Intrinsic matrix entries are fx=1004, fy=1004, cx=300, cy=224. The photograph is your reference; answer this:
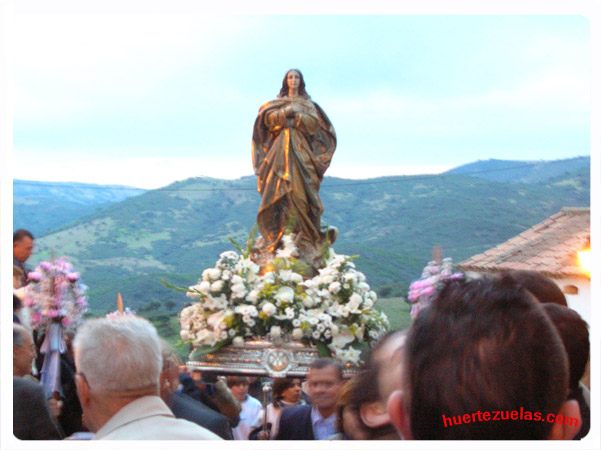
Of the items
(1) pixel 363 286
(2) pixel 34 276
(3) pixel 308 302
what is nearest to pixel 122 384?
(2) pixel 34 276

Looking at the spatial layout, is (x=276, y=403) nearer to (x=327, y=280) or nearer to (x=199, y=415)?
(x=327, y=280)

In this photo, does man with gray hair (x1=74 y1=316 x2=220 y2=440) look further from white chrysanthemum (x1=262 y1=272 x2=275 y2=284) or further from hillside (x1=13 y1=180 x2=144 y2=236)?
hillside (x1=13 y1=180 x2=144 y2=236)

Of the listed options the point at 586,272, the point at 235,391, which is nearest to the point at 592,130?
the point at 586,272

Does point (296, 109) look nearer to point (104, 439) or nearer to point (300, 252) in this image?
point (300, 252)

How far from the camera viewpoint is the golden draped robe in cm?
827

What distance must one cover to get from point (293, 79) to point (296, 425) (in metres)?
3.86

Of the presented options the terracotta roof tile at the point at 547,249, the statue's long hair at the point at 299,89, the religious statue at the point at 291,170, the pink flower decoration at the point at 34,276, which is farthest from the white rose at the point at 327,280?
the pink flower decoration at the point at 34,276

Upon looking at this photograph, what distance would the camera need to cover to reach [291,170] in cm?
827

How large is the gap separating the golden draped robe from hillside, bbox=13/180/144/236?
199 cm

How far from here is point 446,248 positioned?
980cm

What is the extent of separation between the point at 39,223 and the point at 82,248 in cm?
87

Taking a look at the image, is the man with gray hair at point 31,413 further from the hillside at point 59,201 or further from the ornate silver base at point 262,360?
the hillside at point 59,201

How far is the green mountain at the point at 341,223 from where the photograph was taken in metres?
9.30

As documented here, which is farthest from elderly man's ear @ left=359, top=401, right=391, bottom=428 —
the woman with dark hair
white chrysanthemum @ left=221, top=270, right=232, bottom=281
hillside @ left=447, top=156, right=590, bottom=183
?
hillside @ left=447, top=156, right=590, bottom=183
